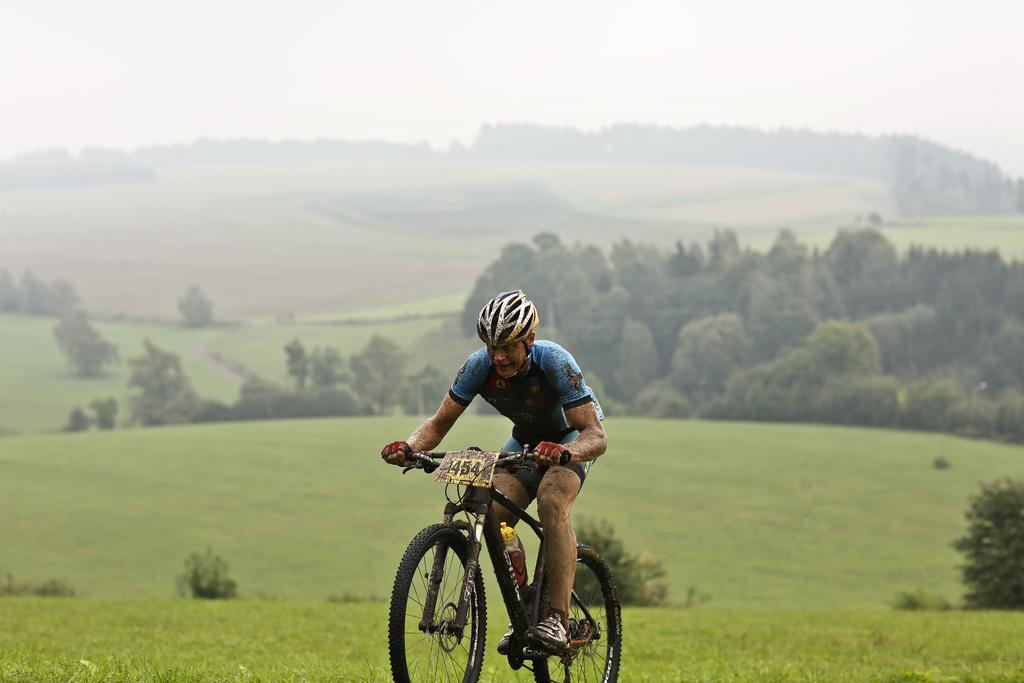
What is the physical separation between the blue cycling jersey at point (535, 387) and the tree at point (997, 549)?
2053 inches

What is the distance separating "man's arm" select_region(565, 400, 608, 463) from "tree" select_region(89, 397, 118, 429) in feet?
501

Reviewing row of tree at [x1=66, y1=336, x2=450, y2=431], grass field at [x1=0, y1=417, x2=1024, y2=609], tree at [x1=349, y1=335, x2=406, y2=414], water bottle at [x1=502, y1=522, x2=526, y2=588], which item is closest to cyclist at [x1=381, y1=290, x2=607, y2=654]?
water bottle at [x1=502, y1=522, x2=526, y2=588]

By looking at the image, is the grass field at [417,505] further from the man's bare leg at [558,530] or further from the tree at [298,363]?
the man's bare leg at [558,530]

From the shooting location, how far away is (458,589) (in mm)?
8195

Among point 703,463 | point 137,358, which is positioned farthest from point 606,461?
point 137,358

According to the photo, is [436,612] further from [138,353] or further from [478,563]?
[138,353]

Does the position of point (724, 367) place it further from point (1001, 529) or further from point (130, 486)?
point (1001, 529)

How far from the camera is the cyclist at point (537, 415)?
27.3ft

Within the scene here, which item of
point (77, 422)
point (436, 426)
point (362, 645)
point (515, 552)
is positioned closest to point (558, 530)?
point (515, 552)

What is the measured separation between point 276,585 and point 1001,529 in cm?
5054

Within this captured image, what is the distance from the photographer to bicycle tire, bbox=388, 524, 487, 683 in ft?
25.0

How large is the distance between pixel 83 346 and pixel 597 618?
17886 centimetres

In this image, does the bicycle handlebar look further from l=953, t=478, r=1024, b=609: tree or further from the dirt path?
the dirt path

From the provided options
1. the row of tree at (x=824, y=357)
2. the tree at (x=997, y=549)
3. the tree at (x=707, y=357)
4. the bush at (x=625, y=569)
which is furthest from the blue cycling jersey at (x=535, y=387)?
the tree at (x=707, y=357)
